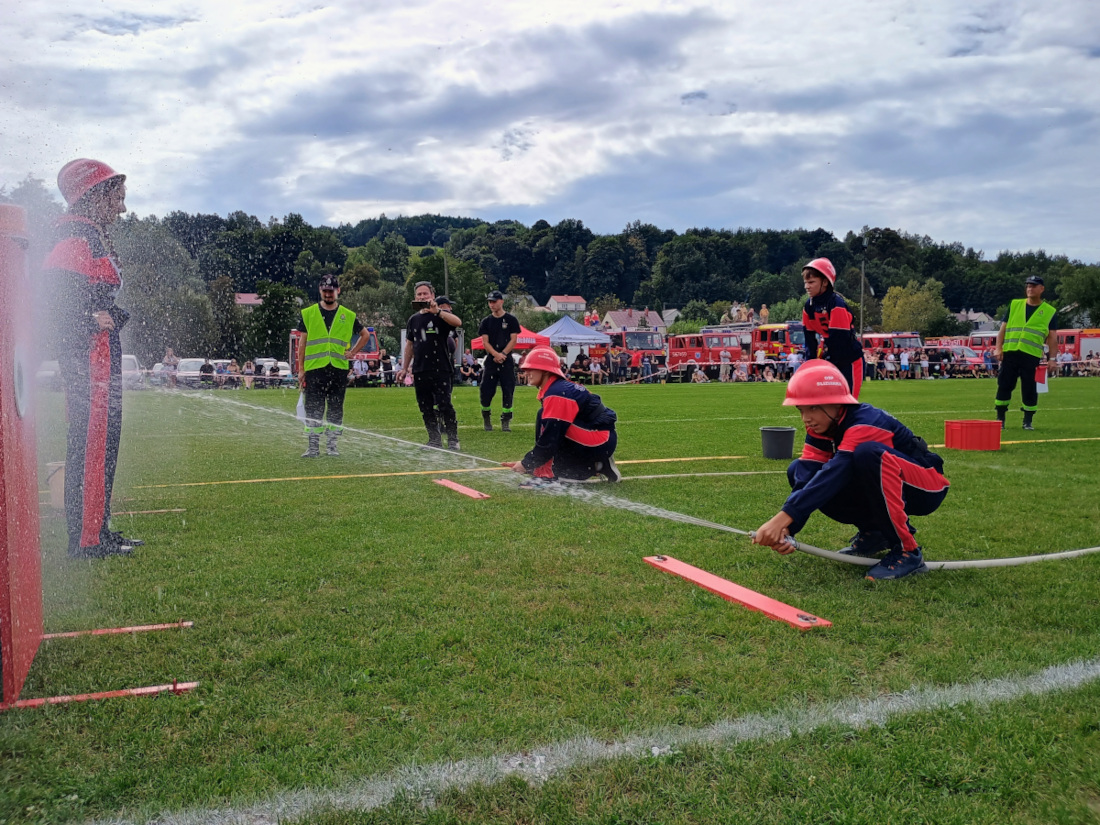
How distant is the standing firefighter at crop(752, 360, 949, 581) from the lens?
4047 mm

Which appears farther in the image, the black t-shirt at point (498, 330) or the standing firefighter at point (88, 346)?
the black t-shirt at point (498, 330)

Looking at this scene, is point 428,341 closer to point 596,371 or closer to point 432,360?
point 432,360

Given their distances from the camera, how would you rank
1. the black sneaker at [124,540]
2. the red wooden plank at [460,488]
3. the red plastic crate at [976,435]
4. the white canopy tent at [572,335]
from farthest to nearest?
the white canopy tent at [572,335] → the red plastic crate at [976,435] → the red wooden plank at [460,488] → the black sneaker at [124,540]

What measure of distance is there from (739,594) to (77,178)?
14.8ft

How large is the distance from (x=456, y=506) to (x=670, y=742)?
3.99 metres

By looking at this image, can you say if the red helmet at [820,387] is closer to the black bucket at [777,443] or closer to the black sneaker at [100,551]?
the black sneaker at [100,551]

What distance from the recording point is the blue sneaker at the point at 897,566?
421 cm

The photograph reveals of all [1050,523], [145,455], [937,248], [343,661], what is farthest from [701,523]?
[937,248]

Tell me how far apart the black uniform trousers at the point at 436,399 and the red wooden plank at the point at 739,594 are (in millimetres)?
5793

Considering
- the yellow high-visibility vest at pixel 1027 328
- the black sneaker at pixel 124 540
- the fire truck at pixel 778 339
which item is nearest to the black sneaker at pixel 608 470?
the black sneaker at pixel 124 540

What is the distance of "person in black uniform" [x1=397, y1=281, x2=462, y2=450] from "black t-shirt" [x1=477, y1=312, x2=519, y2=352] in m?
1.86

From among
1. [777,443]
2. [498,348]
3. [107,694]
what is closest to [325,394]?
[498,348]

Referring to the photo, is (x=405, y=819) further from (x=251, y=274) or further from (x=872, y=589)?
(x=251, y=274)

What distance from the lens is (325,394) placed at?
9703 millimetres
